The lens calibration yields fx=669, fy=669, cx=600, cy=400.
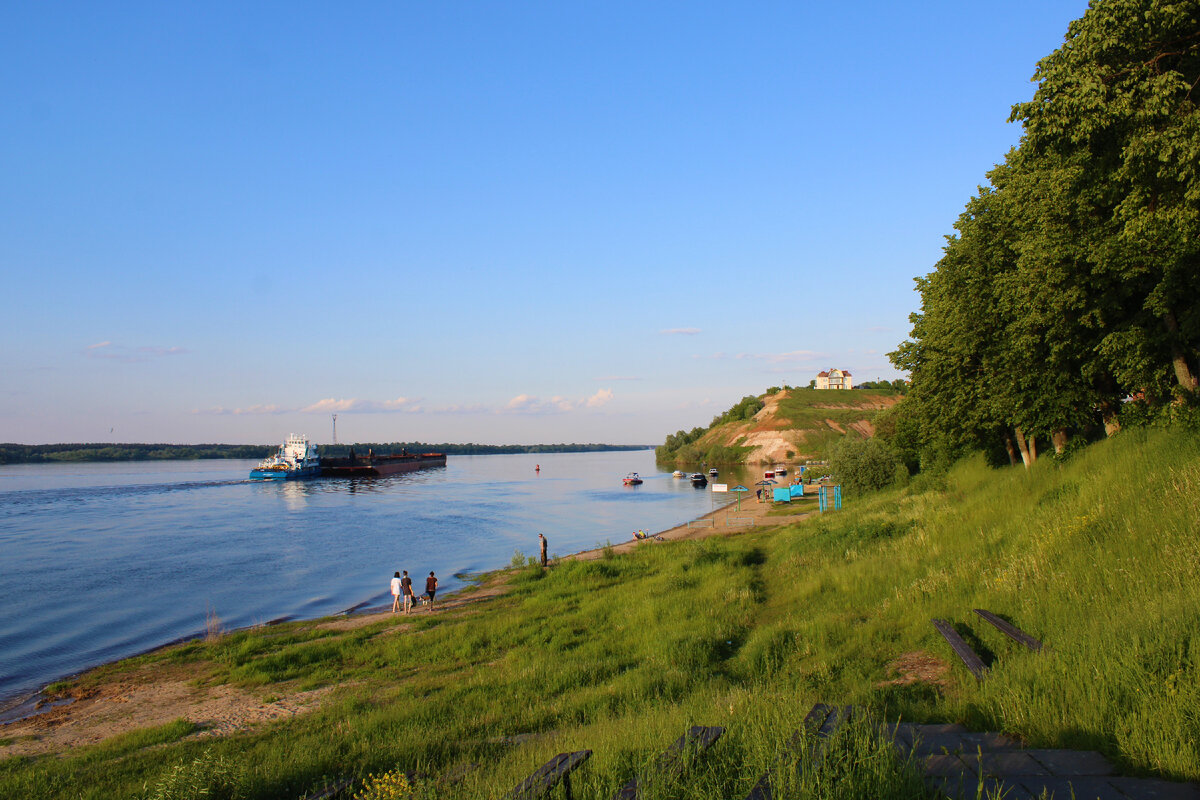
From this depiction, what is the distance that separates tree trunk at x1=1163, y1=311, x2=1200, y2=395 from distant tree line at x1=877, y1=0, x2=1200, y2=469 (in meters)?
0.04

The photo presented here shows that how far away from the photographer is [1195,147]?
1027cm

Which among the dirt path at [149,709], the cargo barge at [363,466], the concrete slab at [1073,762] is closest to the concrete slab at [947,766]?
the concrete slab at [1073,762]

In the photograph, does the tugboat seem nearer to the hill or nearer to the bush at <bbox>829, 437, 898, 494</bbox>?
the hill

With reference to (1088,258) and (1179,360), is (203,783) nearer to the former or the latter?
(1088,258)

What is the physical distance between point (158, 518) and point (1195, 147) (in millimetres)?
69615

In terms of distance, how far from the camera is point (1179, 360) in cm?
1531

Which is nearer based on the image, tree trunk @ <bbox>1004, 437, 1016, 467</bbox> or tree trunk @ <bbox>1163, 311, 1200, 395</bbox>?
tree trunk @ <bbox>1163, 311, 1200, 395</bbox>

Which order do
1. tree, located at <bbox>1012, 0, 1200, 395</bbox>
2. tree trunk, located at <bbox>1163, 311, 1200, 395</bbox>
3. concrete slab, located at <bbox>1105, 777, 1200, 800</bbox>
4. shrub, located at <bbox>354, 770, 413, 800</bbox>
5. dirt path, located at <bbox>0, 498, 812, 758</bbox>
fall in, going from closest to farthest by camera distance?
1. concrete slab, located at <bbox>1105, 777, 1200, 800</bbox>
2. shrub, located at <bbox>354, 770, 413, 800</bbox>
3. tree, located at <bbox>1012, 0, 1200, 395</bbox>
4. dirt path, located at <bbox>0, 498, 812, 758</bbox>
5. tree trunk, located at <bbox>1163, 311, 1200, 395</bbox>

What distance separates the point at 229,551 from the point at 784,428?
367 ft

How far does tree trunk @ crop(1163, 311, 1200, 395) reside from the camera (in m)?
15.0

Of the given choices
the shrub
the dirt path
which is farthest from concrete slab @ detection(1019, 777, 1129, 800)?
the dirt path

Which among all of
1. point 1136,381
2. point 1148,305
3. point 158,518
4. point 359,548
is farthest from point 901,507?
point 158,518

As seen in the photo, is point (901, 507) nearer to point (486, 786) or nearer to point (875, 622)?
point (875, 622)

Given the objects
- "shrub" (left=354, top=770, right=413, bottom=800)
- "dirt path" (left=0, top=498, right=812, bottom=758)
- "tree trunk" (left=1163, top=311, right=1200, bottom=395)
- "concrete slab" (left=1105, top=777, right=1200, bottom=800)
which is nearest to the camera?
"concrete slab" (left=1105, top=777, right=1200, bottom=800)
